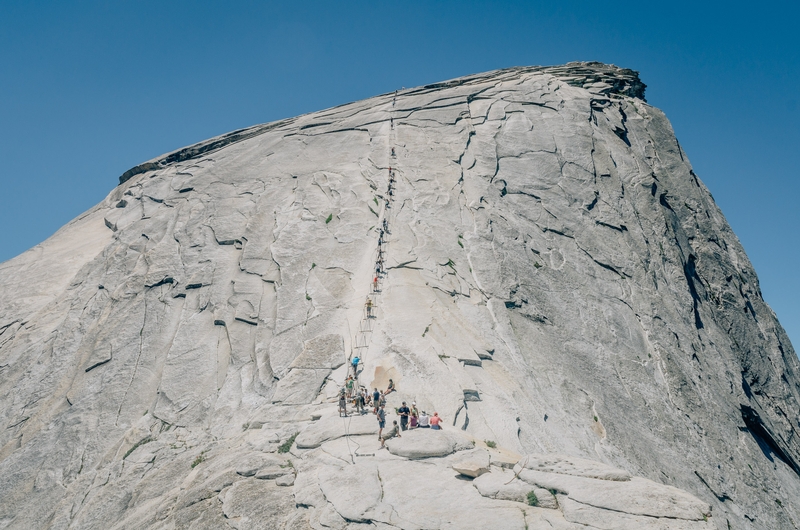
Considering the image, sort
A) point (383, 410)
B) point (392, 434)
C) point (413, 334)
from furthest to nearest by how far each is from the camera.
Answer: point (413, 334)
point (383, 410)
point (392, 434)

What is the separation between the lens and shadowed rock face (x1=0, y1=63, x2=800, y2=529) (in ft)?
66.3

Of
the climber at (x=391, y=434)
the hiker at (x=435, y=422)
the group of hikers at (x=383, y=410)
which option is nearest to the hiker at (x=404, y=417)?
the group of hikers at (x=383, y=410)

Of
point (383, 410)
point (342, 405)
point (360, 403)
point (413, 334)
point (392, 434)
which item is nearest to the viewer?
point (392, 434)

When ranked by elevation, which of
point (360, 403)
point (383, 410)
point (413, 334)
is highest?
point (413, 334)

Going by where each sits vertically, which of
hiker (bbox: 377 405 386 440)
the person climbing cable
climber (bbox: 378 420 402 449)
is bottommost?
climber (bbox: 378 420 402 449)

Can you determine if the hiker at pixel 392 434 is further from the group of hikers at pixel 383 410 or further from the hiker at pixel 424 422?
the hiker at pixel 424 422

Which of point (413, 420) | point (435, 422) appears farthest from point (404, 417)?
point (435, 422)

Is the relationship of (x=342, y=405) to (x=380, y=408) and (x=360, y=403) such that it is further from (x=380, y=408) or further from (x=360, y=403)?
(x=380, y=408)

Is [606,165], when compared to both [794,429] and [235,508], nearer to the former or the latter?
[794,429]

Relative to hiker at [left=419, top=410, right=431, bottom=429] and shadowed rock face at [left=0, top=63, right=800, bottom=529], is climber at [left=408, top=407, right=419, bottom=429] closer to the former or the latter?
hiker at [left=419, top=410, right=431, bottom=429]

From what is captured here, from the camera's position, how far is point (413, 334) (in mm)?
27891

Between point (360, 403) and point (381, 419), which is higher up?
point (360, 403)

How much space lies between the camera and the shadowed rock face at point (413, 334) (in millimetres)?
20219

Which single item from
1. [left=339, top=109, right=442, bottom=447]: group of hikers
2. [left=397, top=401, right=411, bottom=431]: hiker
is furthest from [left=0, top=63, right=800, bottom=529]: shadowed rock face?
[left=397, top=401, right=411, bottom=431]: hiker
